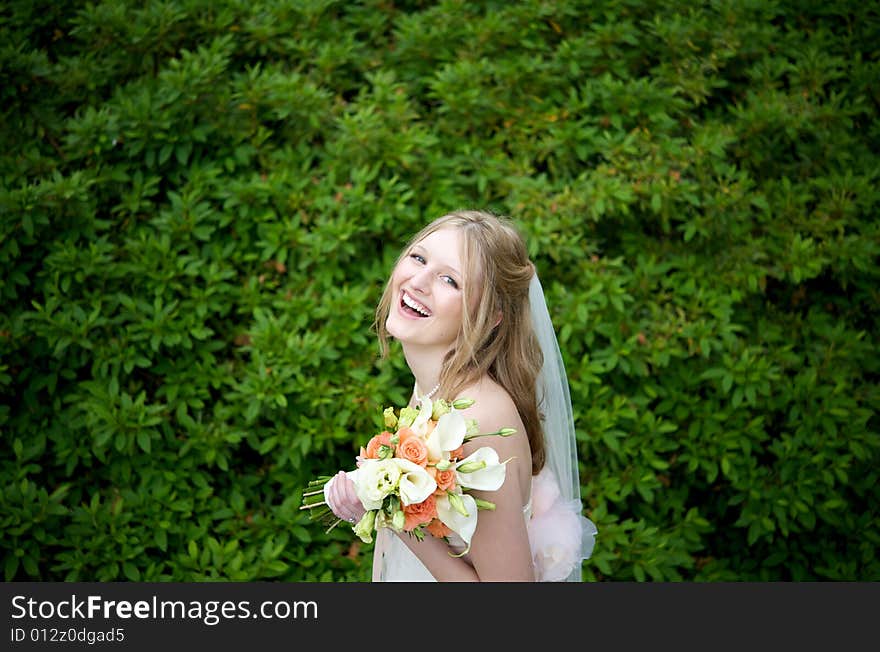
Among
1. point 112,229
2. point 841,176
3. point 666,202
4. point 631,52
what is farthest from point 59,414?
point 841,176

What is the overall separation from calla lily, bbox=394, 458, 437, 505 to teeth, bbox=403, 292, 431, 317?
1.53 ft

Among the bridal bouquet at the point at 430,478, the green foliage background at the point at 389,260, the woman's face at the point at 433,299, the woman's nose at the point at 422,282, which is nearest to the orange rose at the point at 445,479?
the bridal bouquet at the point at 430,478

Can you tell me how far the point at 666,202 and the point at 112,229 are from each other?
264 cm

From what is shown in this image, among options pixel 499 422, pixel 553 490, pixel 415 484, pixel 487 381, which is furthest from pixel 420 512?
pixel 553 490

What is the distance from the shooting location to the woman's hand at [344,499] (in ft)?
7.84

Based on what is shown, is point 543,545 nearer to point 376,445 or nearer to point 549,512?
point 549,512

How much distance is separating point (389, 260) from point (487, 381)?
5.83ft

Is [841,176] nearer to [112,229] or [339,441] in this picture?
[339,441]

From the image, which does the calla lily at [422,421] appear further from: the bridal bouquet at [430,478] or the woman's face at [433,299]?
the woman's face at [433,299]

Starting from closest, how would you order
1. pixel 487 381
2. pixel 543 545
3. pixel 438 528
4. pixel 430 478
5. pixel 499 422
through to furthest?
pixel 430 478 → pixel 438 528 → pixel 499 422 → pixel 487 381 → pixel 543 545

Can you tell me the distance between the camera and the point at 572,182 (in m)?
4.41

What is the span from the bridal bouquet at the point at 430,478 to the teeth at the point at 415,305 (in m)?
0.31

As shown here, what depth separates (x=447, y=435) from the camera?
2.30 m

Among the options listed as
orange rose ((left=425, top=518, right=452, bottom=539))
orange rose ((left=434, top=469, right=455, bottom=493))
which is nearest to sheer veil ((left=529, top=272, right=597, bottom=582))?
orange rose ((left=425, top=518, right=452, bottom=539))
